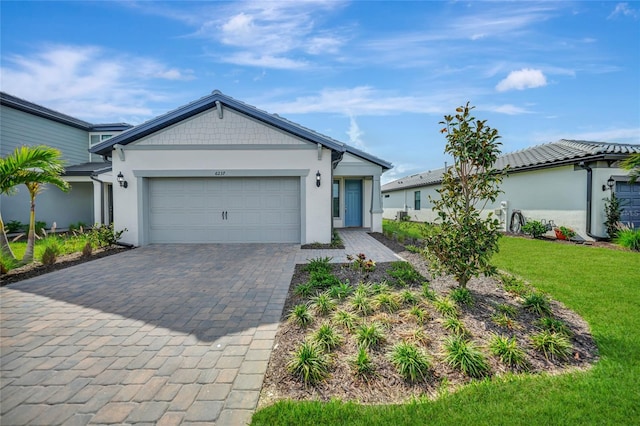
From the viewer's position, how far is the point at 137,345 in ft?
11.6

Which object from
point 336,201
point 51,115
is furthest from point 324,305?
point 51,115

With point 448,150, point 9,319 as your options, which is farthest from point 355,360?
point 9,319

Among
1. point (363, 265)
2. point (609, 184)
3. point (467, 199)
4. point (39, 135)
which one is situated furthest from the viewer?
point (39, 135)

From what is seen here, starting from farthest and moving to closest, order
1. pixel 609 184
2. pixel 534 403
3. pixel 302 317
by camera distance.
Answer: pixel 609 184
pixel 302 317
pixel 534 403

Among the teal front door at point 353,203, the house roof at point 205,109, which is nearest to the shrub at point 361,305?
the house roof at point 205,109

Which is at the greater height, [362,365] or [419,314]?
[419,314]

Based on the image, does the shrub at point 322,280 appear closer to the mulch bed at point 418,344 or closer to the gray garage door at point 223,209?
the mulch bed at point 418,344

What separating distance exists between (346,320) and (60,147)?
20761 millimetres

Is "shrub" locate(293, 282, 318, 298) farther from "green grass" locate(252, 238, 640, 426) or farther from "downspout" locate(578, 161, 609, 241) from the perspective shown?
"downspout" locate(578, 161, 609, 241)

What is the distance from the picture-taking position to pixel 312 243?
10258 mm

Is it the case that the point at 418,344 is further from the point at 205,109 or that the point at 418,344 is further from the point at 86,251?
the point at 205,109

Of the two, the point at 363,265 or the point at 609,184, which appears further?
the point at 609,184

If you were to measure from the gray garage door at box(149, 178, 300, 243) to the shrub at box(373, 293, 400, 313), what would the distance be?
642 centimetres

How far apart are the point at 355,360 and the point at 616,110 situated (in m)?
15.1
